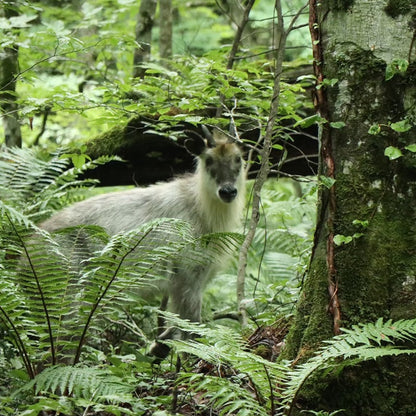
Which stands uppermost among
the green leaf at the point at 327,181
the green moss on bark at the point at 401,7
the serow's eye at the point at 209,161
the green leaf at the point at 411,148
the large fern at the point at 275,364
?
the green moss on bark at the point at 401,7

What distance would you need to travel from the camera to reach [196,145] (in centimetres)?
688

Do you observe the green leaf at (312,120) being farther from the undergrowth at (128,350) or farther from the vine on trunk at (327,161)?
the undergrowth at (128,350)

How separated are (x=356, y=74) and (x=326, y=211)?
911 millimetres

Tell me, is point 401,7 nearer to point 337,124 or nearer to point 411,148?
point 337,124

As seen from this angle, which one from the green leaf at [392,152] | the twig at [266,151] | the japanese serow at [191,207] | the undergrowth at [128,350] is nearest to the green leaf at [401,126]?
the green leaf at [392,152]

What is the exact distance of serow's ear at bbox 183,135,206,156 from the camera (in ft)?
22.2

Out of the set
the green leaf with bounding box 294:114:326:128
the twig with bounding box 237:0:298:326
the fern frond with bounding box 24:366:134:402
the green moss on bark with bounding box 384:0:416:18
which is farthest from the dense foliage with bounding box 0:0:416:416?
the green moss on bark with bounding box 384:0:416:18

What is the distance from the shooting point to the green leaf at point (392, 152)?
3.18 metres

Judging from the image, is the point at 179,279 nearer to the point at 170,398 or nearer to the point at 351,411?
the point at 170,398

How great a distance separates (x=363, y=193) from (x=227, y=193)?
3245 millimetres

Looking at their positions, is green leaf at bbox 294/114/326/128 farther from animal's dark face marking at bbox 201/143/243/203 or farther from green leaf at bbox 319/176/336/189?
animal's dark face marking at bbox 201/143/243/203

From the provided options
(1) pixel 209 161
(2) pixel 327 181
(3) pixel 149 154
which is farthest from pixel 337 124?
(3) pixel 149 154

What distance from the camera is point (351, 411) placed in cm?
304

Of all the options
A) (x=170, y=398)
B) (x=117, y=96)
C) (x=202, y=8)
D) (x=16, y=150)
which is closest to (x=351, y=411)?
(x=170, y=398)
